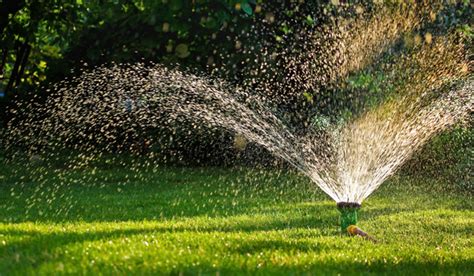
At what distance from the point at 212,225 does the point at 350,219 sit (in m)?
1.38

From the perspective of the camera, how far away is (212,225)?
7.11 m

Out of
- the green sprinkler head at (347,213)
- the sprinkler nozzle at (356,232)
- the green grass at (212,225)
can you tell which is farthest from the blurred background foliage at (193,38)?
the sprinkler nozzle at (356,232)

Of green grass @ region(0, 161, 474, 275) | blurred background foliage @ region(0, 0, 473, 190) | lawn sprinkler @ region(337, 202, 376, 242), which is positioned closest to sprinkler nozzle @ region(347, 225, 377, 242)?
lawn sprinkler @ region(337, 202, 376, 242)

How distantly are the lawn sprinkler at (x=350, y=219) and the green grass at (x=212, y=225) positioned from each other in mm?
142

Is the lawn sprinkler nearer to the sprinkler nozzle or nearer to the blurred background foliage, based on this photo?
the sprinkler nozzle

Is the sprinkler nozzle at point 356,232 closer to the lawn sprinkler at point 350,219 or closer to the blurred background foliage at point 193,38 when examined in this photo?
the lawn sprinkler at point 350,219

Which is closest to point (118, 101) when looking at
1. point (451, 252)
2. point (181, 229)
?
point (181, 229)

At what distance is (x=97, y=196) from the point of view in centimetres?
991

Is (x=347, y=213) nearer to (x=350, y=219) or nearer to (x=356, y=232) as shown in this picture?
(x=350, y=219)

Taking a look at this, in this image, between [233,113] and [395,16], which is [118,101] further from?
[395,16]

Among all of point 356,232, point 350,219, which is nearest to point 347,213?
point 350,219

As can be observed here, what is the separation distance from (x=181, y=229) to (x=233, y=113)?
25.0ft

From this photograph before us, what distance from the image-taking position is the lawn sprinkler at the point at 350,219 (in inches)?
250

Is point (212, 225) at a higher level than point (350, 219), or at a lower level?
lower
